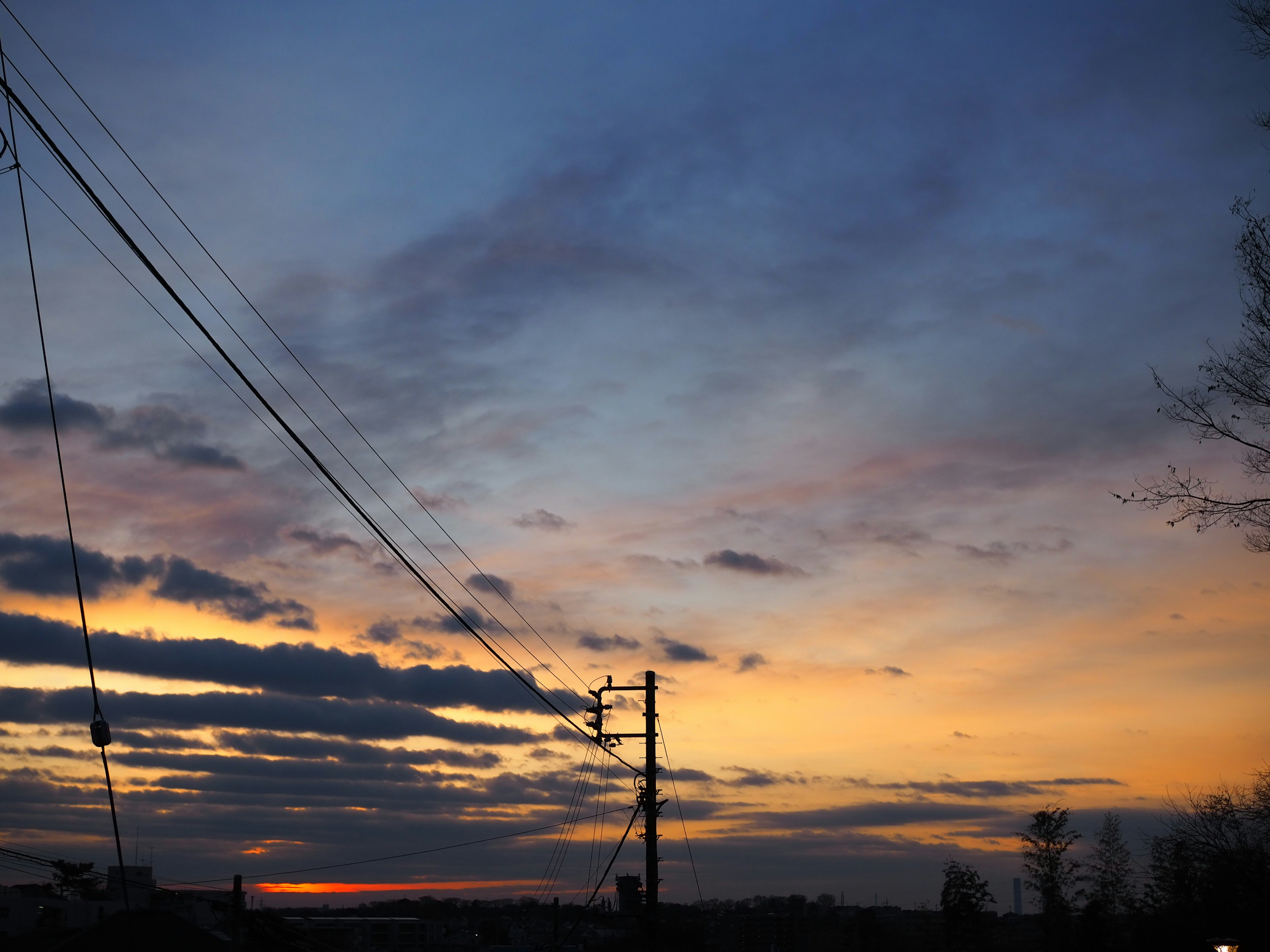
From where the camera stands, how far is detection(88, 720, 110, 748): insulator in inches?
449

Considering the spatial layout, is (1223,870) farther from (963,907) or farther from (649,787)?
(963,907)

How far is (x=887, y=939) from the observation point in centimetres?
12088

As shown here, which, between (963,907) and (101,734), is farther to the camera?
(963,907)

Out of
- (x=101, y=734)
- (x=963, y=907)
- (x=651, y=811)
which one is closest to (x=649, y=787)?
(x=651, y=811)

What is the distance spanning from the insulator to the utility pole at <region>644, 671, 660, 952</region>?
18.3m

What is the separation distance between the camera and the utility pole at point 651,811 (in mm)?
27156

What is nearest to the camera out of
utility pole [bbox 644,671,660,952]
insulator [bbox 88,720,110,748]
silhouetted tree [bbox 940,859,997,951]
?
insulator [bbox 88,720,110,748]

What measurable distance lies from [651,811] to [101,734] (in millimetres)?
18589

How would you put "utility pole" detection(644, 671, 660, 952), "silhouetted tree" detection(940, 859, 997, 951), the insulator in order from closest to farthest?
the insulator, "utility pole" detection(644, 671, 660, 952), "silhouetted tree" detection(940, 859, 997, 951)

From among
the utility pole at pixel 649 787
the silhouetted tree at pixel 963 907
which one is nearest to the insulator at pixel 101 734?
the utility pole at pixel 649 787

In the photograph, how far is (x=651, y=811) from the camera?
2795cm

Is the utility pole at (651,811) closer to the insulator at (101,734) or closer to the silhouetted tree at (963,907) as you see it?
the insulator at (101,734)

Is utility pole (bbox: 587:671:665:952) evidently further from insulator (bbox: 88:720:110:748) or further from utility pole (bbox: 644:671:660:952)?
insulator (bbox: 88:720:110:748)

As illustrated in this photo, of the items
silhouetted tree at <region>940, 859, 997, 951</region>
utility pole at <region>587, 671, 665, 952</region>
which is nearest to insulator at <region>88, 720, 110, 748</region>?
utility pole at <region>587, 671, 665, 952</region>
